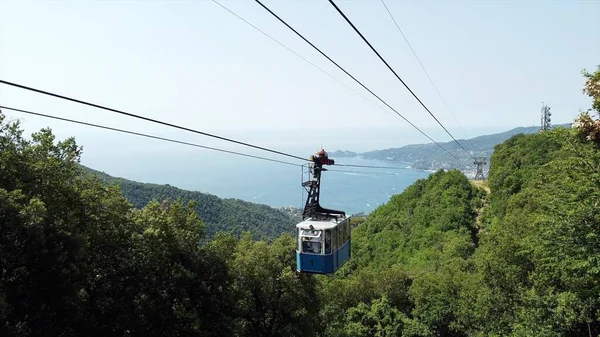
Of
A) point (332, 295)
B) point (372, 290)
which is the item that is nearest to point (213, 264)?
point (332, 295)

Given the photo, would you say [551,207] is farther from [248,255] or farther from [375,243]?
[375,243]

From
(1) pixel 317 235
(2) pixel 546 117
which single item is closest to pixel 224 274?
(1) pixel 317 235

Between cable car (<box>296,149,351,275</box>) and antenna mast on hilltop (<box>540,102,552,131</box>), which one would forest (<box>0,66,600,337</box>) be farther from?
antenna mast on hilltop (<box>540,102,552,131</box>)

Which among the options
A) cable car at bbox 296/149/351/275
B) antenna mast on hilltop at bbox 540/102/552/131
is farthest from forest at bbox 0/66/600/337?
antenna mast on hilltop at bbox 540/102/552/131

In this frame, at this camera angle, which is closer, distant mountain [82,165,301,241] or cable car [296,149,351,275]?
cable car [296,149,351,275]

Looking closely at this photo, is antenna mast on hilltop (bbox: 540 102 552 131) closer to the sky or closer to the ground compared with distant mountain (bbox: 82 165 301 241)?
closer to the sky

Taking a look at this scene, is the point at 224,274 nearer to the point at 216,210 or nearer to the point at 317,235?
the point at 317,235

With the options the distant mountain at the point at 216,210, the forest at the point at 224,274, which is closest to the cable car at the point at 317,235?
the forest at the point at 224,274
